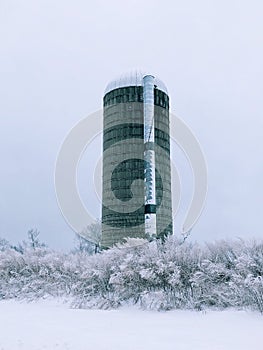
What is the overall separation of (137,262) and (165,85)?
23.6 meters

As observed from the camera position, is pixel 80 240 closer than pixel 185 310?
No

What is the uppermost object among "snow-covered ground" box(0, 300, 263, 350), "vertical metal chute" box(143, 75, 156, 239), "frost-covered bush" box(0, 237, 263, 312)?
"vertical metal chute" box(143, 75, 156, 239)

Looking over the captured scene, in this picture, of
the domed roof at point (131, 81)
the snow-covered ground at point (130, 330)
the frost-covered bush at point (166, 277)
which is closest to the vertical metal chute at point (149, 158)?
the domed roof at point (131, 81)

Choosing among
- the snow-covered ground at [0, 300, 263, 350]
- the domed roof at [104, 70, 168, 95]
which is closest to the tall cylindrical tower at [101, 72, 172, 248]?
the domed roof at [104, 70, 168, 95]

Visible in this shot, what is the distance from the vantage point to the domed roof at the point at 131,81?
29.5 meters

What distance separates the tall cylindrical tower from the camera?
84.8ft

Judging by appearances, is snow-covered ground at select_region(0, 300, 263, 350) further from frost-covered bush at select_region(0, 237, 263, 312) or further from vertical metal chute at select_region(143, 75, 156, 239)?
vertical metal chute at select_region(143, 75, 156, 239)

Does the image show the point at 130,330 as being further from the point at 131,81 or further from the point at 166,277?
the point at 131,81

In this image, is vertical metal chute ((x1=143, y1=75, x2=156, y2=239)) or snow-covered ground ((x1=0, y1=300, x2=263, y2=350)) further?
vertical metal chute ((x1=143, y1=75, x2=156, y2=239))

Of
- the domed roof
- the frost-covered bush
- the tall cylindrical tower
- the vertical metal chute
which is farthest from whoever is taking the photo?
the domed roof

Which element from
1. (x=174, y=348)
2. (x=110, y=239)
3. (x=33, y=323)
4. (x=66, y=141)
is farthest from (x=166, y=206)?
(x=174, y=348)

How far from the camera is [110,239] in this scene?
2634 centimetres

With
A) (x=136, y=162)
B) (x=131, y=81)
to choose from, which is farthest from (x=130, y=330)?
(x=131, y=81)

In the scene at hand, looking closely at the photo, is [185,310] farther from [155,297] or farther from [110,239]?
[110,239]
